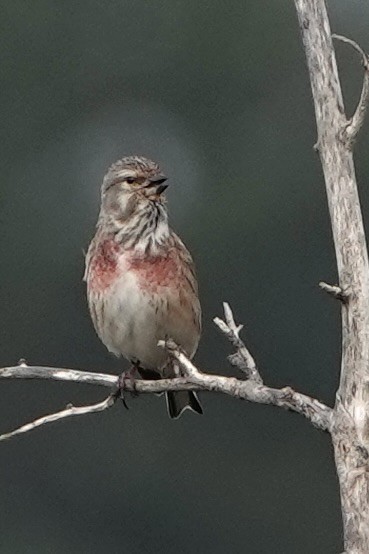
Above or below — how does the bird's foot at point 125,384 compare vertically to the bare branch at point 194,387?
above

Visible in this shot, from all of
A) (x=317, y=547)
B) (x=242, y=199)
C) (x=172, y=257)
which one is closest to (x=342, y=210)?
(x=172, y=257)

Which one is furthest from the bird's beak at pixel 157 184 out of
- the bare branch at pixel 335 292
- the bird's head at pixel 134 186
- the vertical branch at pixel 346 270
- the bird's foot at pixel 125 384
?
the bare branch at pixel 335 292

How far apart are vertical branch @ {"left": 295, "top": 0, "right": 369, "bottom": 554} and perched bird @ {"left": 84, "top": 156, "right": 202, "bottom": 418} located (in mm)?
1974

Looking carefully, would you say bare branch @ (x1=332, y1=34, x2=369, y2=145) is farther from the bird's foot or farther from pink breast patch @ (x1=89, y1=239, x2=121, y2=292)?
pink breast patch @ (x1=89, y1=239, x2=121, y2=292)

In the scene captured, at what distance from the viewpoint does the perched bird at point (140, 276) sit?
358 inches

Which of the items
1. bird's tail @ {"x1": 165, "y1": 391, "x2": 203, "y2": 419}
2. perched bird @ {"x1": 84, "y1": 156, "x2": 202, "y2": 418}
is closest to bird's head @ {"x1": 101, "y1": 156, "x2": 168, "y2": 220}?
perched bird @ {"x1": 84, "y1": 156, "x2": 202, "y2": 418}

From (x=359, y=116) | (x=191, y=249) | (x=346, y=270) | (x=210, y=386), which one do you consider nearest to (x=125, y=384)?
(x=210, y=386)

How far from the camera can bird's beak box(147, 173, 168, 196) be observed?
30.5 feet

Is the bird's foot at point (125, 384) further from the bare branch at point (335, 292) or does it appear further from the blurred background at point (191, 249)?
the blurred background at point (191, 249)

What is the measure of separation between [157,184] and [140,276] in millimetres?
420

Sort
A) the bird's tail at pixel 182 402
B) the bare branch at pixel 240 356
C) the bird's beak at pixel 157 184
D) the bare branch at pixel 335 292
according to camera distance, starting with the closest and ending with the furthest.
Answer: the bare branch at pixel 335 292 → the bare branch at pixel 240 356 → the bird's beak at pixel 157 184 → the bird's tail at pixel 182 402

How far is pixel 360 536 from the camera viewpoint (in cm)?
697

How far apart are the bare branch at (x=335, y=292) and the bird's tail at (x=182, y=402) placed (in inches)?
97.8

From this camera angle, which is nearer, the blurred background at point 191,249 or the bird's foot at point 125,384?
the bird's foot at point 125,384
